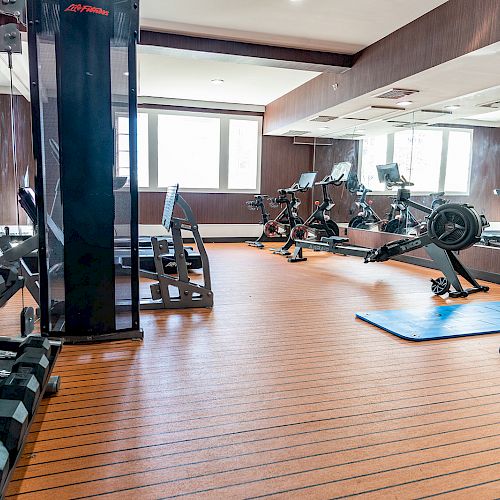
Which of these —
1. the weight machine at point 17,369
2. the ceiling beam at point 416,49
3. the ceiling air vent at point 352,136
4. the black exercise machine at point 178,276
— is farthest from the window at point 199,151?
the weight machine at point 17,369

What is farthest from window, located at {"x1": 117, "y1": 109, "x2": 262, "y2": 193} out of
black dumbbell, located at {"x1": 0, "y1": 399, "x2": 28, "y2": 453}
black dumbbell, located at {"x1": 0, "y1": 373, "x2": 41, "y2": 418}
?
black dumbbell, located at {"x1": 0, "y1": 399, "x2": 28, "y2": 453}

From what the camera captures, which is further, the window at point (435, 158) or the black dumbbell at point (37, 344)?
the window at point (435, 158)

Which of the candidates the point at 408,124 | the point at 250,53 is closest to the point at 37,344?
the point at 250,53

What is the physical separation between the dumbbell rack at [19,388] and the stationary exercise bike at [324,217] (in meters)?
5.76

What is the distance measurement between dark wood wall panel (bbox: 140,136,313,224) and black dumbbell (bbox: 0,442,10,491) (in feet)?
28.3


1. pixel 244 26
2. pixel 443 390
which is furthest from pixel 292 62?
pixel 443 390

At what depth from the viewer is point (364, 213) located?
9.06 metres

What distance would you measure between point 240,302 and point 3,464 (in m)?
3.24

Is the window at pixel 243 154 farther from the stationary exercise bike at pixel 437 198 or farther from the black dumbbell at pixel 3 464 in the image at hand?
the black dumbbell at pixel 3 464

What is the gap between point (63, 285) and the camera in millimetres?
3176

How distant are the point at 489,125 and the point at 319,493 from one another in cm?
747

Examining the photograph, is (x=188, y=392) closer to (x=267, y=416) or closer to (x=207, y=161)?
(x=267, y=416)

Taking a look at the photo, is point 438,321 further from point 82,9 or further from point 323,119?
point 323,119

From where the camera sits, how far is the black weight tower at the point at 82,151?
2.91m
